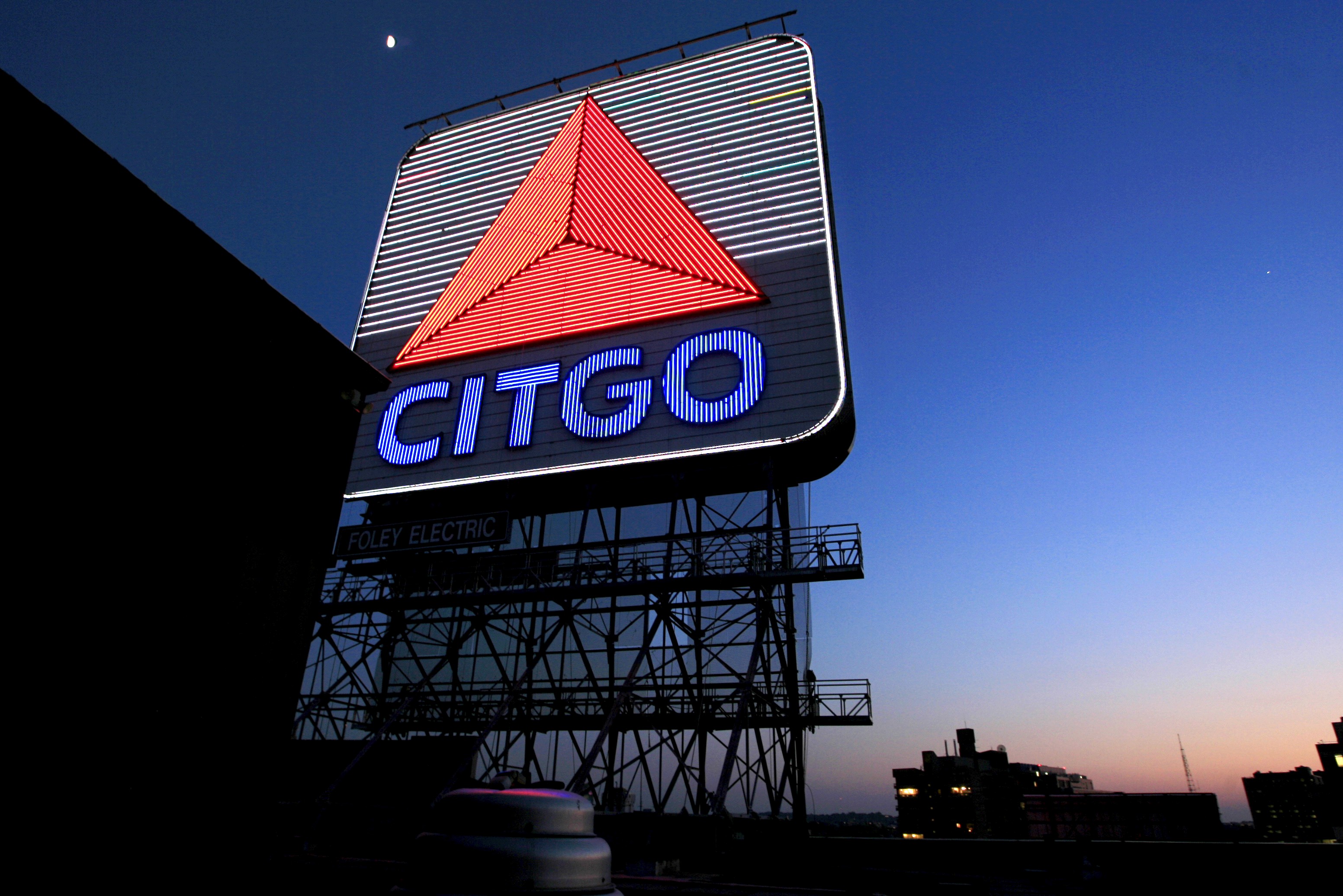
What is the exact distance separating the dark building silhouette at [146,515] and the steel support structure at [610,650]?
1079cm

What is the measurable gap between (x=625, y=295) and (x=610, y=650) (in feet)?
31.4

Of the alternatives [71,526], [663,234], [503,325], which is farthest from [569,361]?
[71,526]

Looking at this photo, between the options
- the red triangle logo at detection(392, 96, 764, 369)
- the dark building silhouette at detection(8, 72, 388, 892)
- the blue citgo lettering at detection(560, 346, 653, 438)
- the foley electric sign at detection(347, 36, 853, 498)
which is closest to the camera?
the dark building silhouette at detection(8, 72, 388, 892)

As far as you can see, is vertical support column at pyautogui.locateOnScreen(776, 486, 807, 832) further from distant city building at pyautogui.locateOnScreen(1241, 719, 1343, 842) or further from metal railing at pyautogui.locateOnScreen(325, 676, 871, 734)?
distant city building at pyautogui.locateOnScreen(1241, 719, 1343, 842)

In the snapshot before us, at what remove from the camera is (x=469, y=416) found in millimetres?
20203

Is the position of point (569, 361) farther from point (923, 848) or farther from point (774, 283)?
point (923, 848)

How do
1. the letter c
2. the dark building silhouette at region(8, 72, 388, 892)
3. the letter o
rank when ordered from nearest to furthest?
the dark building silhouette at region(8, 72, 388, 892), the letter o, the letter c

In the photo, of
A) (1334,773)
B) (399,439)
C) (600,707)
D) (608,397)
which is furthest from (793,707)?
(1334,773)

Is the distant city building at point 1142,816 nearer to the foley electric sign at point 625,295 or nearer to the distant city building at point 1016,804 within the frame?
the distant city building at point 1016,804

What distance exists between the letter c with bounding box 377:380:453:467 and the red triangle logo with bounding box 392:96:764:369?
1.02m

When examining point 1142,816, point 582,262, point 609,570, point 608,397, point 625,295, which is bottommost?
point 1142,816

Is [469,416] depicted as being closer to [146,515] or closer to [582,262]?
[582,262]

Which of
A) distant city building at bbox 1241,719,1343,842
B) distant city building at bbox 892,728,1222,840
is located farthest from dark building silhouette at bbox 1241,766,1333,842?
distant city building at bbox 892,728,1222,840

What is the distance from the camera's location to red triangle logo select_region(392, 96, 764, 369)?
19.9m
